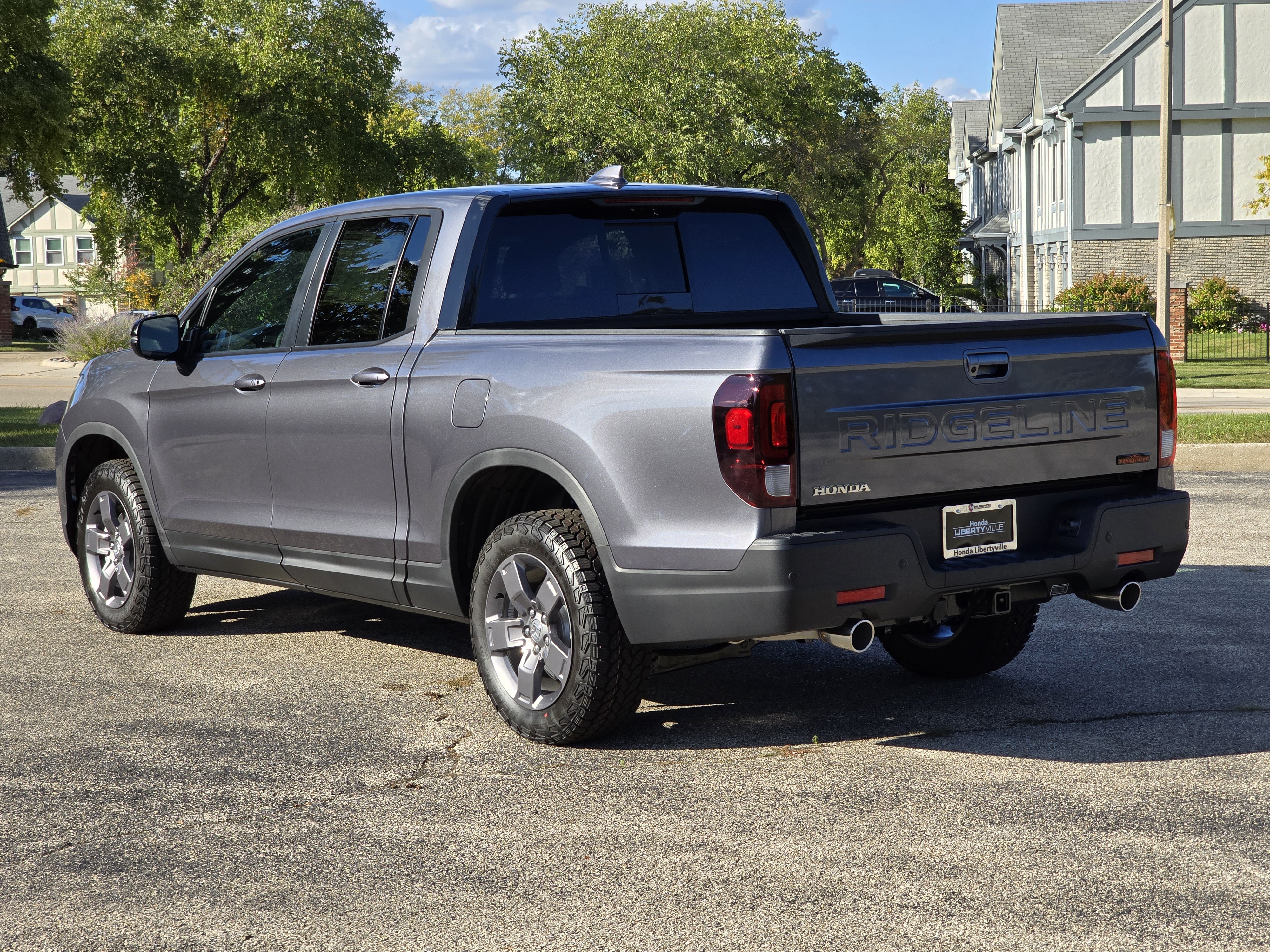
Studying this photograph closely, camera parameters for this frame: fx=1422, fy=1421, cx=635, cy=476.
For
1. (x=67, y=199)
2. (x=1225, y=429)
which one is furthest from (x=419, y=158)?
(x=67, y=199)

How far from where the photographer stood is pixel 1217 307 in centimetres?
3791

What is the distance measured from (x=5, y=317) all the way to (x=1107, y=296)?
119ft

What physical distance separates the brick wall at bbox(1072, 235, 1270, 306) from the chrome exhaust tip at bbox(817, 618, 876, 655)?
37.3m

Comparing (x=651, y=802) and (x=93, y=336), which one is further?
(x=93, y=336)

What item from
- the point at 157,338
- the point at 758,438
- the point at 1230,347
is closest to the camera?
the point at 758,438

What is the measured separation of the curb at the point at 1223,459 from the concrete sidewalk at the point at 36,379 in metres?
15.6

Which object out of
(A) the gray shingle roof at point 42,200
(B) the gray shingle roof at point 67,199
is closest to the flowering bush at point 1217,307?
(A) the gray shingle roof at point 42,200

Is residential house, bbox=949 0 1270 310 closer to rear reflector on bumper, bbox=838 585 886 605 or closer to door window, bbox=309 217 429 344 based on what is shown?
door window, bbox=309 217 429 344

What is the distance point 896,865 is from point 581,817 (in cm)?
97

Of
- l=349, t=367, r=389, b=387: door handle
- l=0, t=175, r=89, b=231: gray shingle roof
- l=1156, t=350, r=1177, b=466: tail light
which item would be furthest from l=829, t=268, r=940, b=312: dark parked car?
l=0, t=175, r=89, b=231: gray shingle roof

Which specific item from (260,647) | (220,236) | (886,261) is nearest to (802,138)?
(220,236)

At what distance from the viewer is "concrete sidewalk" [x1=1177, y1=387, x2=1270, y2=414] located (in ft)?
59.6

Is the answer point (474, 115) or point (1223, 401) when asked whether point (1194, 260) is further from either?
point (474, 115)

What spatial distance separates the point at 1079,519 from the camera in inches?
192
